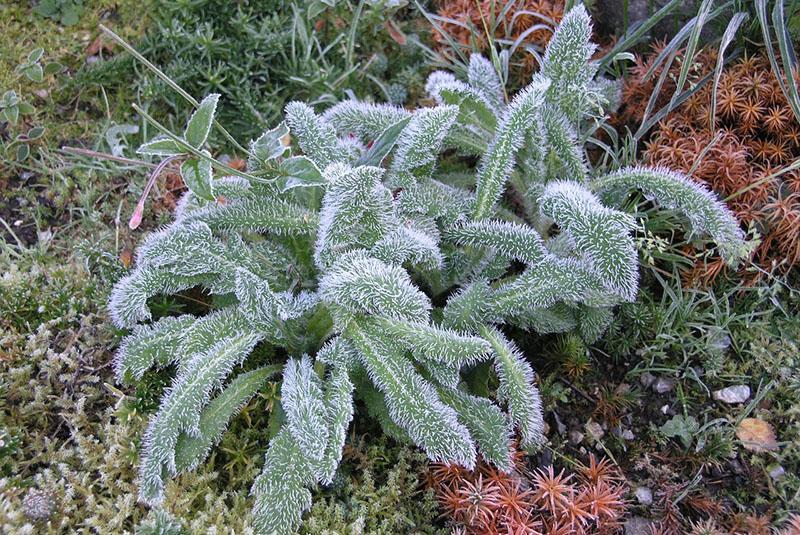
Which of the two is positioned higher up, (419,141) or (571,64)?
(571,64)

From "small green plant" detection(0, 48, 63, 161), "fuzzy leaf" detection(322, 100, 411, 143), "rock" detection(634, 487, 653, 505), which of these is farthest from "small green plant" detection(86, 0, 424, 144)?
"rock" detection(634, 487, 653, 505)

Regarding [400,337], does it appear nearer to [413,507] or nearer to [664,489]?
[413,507]

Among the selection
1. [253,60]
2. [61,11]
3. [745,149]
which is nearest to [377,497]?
[745,149]

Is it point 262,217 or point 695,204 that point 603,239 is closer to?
point 695,204

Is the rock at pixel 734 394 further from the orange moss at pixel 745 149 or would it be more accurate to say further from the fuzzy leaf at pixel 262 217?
the fuzzy leaf at pixel 262 217

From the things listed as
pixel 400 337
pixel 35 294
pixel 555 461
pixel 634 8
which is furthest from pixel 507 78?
pixel 35 294

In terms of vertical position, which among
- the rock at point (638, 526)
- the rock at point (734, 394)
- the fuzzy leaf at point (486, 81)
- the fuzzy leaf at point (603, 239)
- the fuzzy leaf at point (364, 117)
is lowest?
the rock at point (638, 526)

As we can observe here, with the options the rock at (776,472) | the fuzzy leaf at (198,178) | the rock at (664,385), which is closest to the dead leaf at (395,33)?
the fuzzy leaf at (198,178)
